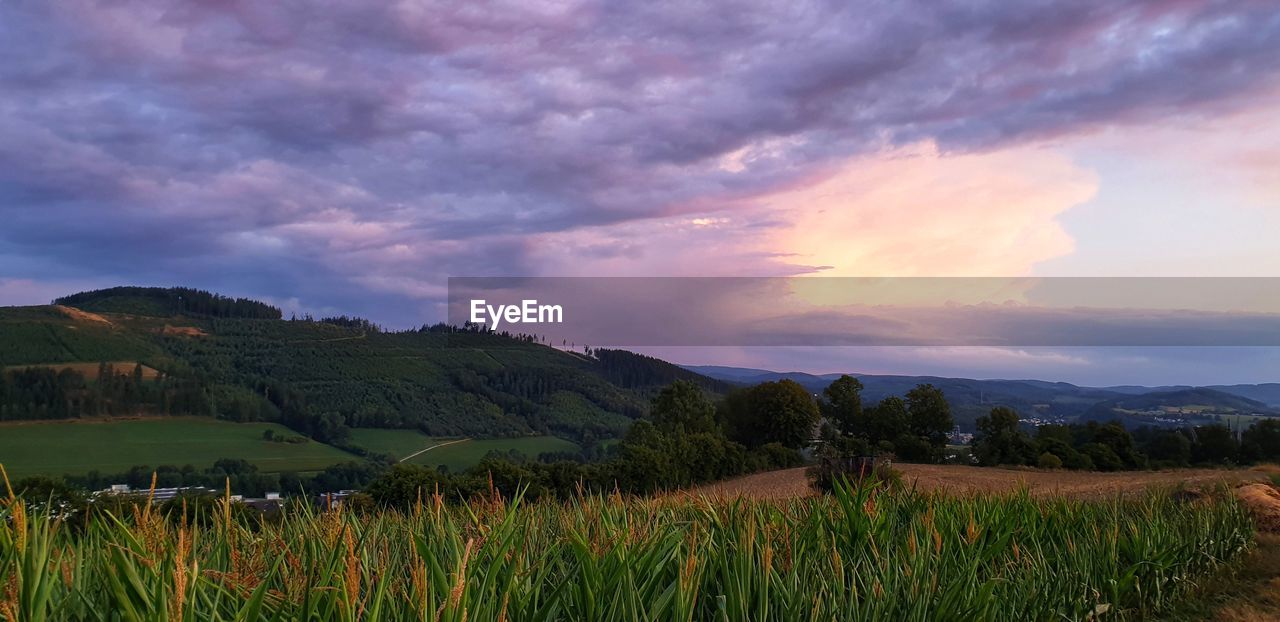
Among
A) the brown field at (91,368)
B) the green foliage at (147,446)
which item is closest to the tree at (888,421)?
the green foliage at (147,446)

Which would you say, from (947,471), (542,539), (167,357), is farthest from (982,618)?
(167,357)

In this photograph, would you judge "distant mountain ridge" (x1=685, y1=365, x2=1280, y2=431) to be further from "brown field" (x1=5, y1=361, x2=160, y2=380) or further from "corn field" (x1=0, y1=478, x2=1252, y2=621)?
"brown field" (x1=5, y1=361, x2=160, y2=380)

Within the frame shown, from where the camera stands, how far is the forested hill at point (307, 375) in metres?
67.5

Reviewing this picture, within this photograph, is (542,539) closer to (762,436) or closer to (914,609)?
(914,609)

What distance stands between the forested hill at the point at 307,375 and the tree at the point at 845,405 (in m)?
24.3

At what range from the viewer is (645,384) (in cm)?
7350

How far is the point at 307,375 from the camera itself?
256 feet

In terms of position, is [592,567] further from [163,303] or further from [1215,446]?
[163,303]

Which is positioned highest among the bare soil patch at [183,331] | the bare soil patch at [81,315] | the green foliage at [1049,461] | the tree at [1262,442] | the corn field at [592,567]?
the bare soil patch at [81,315]

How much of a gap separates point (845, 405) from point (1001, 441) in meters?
5.82

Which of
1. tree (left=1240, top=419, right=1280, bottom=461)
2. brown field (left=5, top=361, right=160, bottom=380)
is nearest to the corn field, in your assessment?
tree (left=1240, top=419, right=1280, bottom=461)

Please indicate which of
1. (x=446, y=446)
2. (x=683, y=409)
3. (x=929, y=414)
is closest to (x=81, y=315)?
(x=446, y=446)

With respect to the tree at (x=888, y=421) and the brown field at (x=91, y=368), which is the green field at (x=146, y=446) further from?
the tree at (x=888, y=421)

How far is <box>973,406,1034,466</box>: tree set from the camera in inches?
1077
